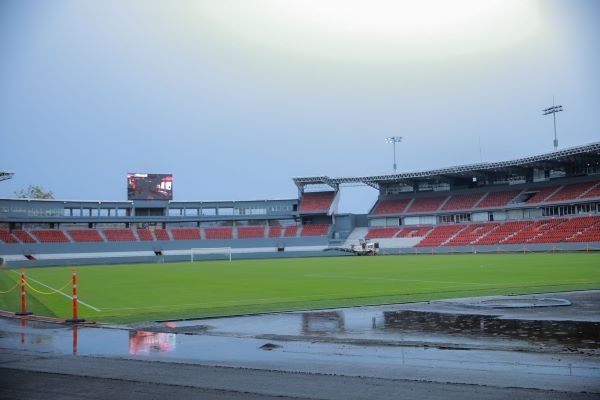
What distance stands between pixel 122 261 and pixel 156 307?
2522 inches

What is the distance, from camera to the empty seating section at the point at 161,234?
9362 centimetres

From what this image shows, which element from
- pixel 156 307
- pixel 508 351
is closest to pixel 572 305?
pixel 508 351

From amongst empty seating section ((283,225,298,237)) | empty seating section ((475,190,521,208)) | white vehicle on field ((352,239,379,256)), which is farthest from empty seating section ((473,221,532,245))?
empty seating section ((283,225,298,237))

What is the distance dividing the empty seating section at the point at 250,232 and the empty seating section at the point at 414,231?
2416 centimetres

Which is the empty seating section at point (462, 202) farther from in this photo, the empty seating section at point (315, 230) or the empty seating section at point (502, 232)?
the empty seating section at point (315, 230)

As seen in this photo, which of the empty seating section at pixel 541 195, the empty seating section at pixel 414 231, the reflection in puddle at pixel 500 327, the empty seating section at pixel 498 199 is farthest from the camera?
the empty seating section at pixel 414 231

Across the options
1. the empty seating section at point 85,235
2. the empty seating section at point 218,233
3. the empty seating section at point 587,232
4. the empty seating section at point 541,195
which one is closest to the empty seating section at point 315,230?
the empty seating section at point 218,233

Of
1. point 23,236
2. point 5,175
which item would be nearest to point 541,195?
point 5,175

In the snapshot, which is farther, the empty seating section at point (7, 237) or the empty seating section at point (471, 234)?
the empty seating section at point (7, 237)

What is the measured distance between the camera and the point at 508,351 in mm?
10609

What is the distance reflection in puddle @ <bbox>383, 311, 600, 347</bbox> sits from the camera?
11986 millimetres

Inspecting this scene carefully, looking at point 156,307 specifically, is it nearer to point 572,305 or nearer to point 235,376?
point 235,376

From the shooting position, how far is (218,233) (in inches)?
3866

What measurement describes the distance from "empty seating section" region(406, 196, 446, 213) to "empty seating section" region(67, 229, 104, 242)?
51.0m
